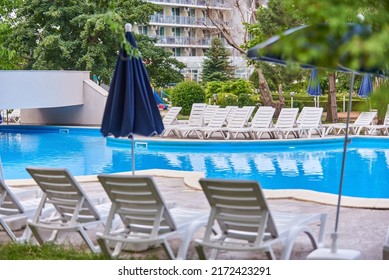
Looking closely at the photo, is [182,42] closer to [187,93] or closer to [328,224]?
[187,93]

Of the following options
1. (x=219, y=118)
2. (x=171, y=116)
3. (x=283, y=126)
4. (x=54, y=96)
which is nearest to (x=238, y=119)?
(x=219, y=118)

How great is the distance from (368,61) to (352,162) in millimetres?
12792

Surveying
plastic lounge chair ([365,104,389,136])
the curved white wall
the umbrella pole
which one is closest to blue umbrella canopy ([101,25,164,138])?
the umbrella pole

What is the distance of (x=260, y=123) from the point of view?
1756 cm

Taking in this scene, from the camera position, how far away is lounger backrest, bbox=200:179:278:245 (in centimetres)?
475

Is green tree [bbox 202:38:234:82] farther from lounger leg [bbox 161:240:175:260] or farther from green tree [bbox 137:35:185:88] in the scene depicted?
lounger leg [bbox 161:240:175:260]

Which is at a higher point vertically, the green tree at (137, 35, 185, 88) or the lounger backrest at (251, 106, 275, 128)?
the green tree at (137, 35, 185, 88)

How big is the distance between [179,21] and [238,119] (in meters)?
25.1

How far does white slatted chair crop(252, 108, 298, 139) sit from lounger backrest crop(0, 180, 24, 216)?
11268mm

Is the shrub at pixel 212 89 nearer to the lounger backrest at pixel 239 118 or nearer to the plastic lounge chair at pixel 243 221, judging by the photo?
the lounger backrest at pixel 239 118

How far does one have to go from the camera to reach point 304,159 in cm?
1534

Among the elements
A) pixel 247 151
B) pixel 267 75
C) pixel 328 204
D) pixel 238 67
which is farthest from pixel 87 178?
pixel 238 67
